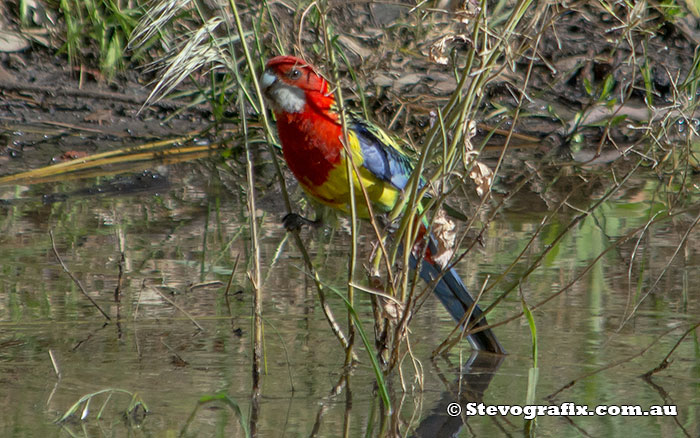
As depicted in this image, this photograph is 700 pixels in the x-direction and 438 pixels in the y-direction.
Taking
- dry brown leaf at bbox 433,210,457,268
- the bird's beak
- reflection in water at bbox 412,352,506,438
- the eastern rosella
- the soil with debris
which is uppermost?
the soil with debris

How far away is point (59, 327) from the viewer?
8.57 feet

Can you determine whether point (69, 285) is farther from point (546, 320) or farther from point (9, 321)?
point (546, 320)

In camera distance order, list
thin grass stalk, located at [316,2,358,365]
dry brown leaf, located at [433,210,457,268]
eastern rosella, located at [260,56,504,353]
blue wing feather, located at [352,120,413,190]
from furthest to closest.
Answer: blue wing feather, located at [352,120,413,190] → eastern rosella, located at [260,56,504,353] → dry brown leaf, located at [433,210,457,268] → thin grass stalk, located at [316,2,358,365]

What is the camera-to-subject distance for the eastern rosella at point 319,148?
2.61 meters

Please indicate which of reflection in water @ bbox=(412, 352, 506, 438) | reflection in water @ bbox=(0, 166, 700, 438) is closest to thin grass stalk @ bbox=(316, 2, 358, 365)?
reflection in water @ bbox=(0, 166, 700, 438)

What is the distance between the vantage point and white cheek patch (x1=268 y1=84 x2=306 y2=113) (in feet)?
8.74

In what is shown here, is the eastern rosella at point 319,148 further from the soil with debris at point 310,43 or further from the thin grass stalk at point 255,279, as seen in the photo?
the soil with debris at point 310,43

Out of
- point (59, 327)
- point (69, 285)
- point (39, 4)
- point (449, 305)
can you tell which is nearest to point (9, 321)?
point (59, 327)

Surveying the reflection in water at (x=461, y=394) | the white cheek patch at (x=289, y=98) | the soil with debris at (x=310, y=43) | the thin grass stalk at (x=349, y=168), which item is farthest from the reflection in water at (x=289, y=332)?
the soil with debris at (x=310, y=43)

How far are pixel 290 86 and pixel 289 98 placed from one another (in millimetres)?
37

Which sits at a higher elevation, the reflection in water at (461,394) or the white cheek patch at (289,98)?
the white cheek patch at (289,98)

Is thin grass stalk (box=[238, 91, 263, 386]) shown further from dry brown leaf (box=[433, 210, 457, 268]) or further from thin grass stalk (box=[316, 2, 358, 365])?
dry brown leaf (box=[433, 210, 457, 268])

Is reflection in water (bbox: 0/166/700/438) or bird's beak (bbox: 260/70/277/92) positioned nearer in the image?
reflection in water (bbox: 0/166/700/438)

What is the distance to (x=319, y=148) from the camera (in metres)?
2.62
